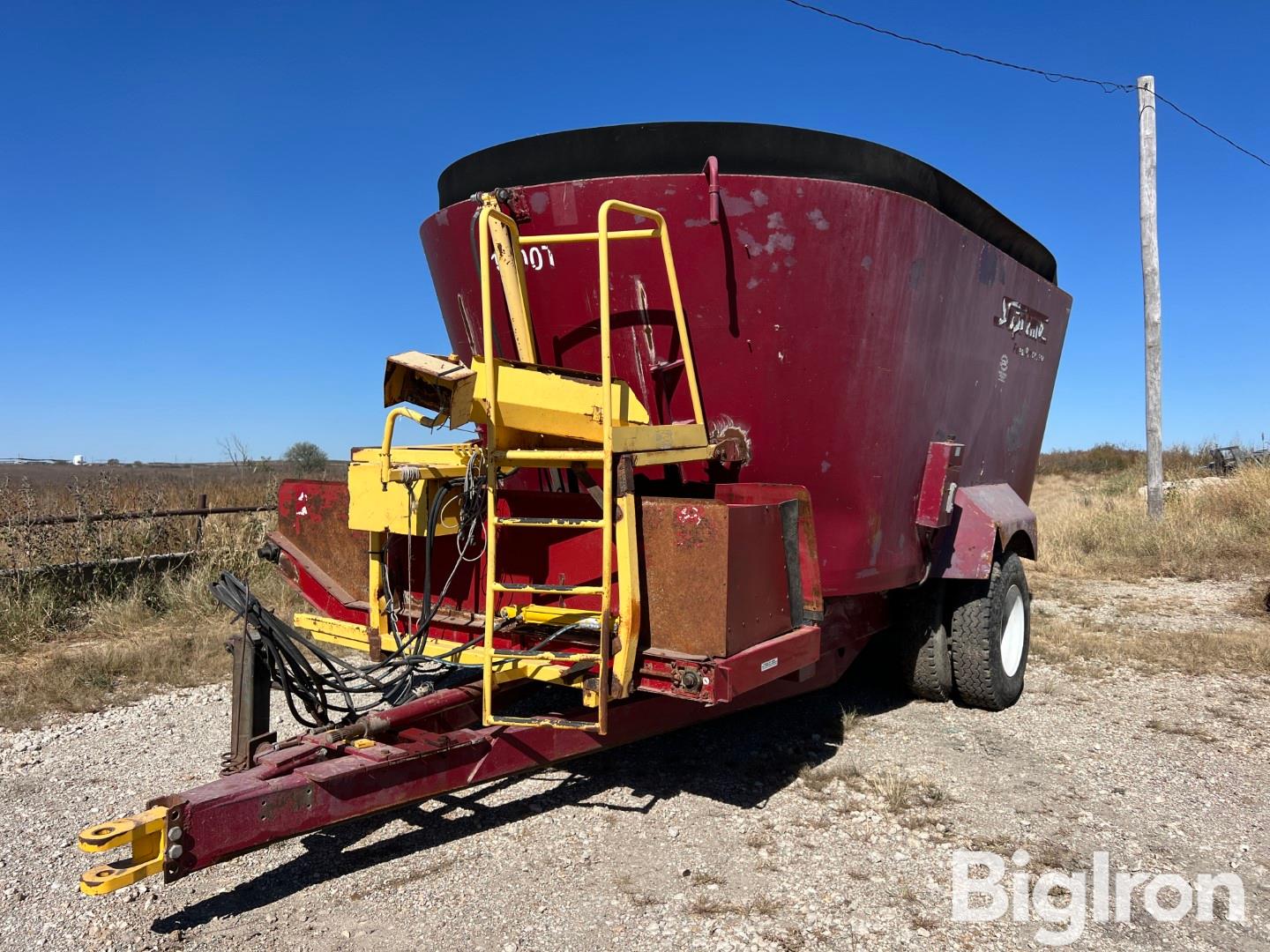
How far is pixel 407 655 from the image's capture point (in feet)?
12.5

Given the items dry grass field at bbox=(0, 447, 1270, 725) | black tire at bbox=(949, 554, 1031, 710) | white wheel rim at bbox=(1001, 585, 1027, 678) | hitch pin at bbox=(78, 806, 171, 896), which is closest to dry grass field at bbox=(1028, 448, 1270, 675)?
dry grass field at bbox=(0, 447, 1270, 725)

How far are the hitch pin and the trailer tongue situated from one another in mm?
14

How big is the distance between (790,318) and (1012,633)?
3.12m

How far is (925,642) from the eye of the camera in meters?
5.27

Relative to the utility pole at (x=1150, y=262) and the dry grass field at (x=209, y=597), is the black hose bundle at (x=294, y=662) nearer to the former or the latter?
the dry grass field at (x=209, y=597)

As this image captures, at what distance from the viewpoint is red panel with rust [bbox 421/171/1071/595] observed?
3715mm

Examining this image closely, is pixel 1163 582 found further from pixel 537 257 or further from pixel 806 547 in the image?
pixel 537 257

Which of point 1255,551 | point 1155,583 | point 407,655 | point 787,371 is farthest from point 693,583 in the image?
point 1255,551

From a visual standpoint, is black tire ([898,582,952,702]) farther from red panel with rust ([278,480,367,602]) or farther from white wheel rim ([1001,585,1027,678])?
red panel with rust ([278,480,367,602])

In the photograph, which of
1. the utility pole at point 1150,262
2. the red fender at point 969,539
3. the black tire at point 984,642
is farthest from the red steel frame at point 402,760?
the utility pole at point 1150,262

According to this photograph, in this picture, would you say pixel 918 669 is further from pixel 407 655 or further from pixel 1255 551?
pixel 1255 551

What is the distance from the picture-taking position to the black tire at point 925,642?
523 cm

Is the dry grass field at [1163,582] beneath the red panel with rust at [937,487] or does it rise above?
beneath

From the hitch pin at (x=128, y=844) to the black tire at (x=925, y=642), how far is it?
13.1 ft
